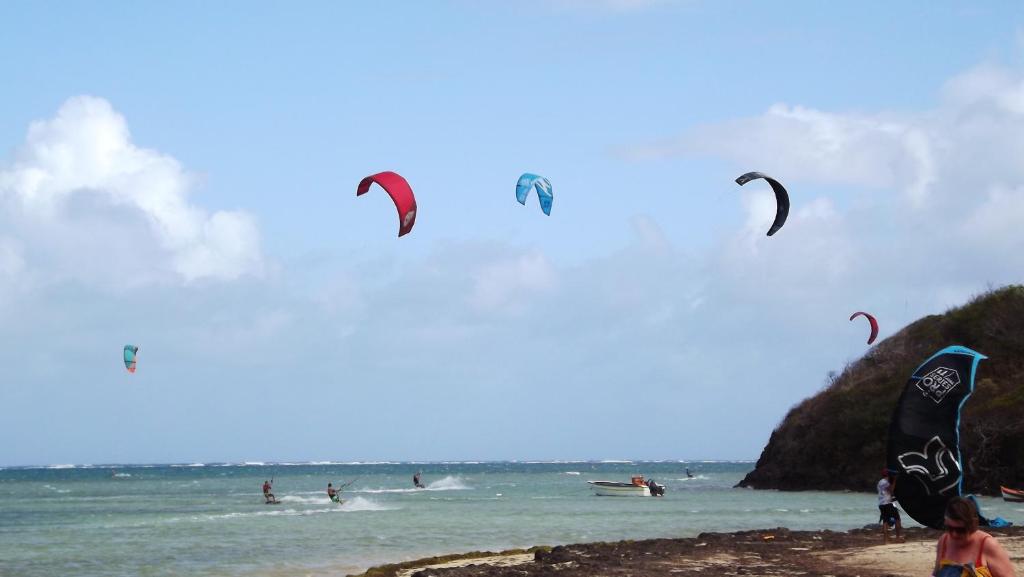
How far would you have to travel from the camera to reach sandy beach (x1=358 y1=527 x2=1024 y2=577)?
54.2 feet

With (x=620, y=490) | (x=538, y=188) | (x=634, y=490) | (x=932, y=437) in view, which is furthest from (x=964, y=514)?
(x=620, y=490)

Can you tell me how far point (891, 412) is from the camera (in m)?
51.5

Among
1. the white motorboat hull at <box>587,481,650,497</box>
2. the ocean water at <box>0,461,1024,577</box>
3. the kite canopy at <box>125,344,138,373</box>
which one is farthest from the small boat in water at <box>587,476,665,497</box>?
the kite canopy at <box>125,344,138,373</box>

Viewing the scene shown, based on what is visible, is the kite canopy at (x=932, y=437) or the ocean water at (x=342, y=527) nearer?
the kite canopy at (x=932, y=437)

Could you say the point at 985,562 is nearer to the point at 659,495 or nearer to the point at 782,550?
the point at 782,550

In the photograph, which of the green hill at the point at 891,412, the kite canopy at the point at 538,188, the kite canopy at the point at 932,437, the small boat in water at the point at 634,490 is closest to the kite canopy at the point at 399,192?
the kite canopy at the point at 538,188

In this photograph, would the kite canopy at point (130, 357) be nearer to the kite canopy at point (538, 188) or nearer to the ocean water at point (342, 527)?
the ocean water at point (342, 527)

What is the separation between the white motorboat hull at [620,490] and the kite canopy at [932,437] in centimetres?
3984

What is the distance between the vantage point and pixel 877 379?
5416 cm

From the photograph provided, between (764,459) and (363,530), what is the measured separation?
116 feet

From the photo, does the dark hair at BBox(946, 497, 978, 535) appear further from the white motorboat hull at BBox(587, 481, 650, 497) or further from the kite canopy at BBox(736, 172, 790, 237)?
the white motorboat hull at BBox(587, 481, 650, 497)

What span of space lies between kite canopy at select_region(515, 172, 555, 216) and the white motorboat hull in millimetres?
28437

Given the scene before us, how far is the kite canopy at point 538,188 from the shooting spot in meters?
24.3

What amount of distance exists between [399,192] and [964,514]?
49.4ft
